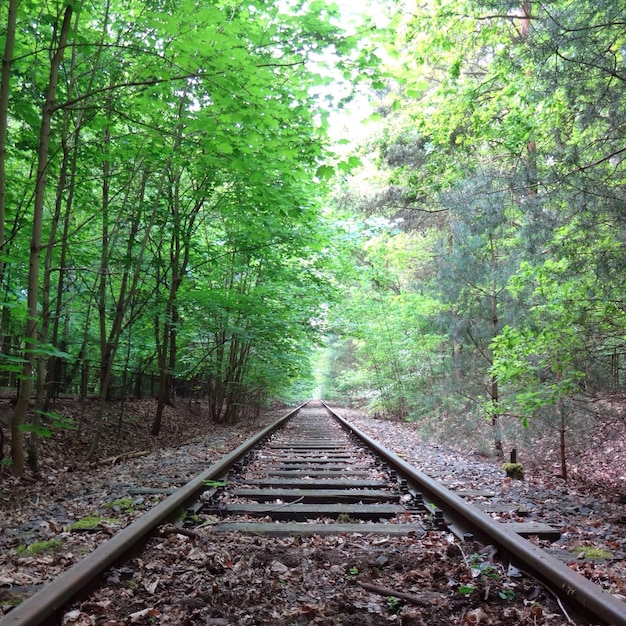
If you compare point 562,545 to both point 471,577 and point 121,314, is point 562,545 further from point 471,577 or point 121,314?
point 121,314

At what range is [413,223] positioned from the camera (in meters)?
14.9

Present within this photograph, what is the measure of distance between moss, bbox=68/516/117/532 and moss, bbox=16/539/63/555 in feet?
1.08

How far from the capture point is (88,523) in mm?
3463

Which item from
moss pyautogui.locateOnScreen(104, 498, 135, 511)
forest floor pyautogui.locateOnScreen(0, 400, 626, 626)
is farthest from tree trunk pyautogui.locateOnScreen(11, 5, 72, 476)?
moss pyautogui.locateOnScreen(104, 498, 135, 511)

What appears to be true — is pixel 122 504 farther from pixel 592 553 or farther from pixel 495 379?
pixel 495 379

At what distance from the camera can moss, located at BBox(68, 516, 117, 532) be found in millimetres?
3383

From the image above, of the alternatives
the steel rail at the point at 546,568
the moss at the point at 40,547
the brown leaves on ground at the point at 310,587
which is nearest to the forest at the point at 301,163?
the moss at the point at 40,547

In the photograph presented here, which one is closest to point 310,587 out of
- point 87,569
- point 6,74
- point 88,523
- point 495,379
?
point 87,569

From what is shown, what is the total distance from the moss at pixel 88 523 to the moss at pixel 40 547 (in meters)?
0.33

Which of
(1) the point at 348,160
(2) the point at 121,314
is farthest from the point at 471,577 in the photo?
(2) the point at 121,314

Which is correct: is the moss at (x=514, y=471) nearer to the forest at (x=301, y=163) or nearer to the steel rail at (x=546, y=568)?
the forest at (x=301, y=163)

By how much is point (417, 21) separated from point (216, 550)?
7.98 metres

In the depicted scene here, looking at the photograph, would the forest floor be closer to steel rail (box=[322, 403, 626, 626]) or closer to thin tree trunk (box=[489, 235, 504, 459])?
steel rail (box=[322, 403, 626, 626])

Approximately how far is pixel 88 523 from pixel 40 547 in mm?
521
